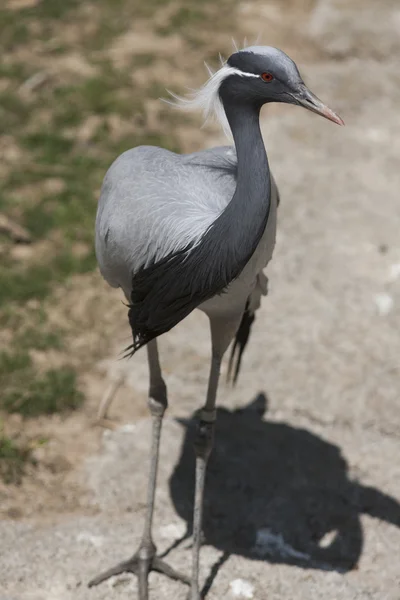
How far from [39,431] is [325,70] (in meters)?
5.78

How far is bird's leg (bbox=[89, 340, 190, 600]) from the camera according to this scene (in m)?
4.66

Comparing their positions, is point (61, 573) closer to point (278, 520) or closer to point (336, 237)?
point (278, 520)

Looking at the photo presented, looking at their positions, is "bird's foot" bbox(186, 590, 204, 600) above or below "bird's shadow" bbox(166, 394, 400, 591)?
above

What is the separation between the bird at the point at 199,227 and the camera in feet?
12.5

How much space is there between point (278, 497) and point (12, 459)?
1586 millimetres

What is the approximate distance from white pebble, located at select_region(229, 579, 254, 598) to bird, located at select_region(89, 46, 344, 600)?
7.6 inches

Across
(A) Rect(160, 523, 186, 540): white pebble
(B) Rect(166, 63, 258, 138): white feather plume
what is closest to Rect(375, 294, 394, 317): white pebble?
(A) Rect(160, 523, 186, 540): white pebble

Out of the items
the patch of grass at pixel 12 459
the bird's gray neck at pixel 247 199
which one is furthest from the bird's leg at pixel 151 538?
the bird's gray neck at pixel 247 199

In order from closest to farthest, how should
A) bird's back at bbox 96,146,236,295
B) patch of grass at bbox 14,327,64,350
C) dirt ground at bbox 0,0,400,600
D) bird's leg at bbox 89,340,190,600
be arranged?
1. bird's back at bbox 96,146,236,295
2. bird's leg at bbox 89,340,190,600
3. dirt ground at bbox 0,0,400,600
4. patch of grass at bbox 14,327,64,350

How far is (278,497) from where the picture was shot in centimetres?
532

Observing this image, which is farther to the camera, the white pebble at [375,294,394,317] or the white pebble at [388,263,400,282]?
the white pebble at [388,263,400,282]

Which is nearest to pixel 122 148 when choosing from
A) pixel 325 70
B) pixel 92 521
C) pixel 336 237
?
pixel 336 237

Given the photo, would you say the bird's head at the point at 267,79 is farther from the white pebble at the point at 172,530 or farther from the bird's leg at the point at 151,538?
the white pebble at the point at 172,530

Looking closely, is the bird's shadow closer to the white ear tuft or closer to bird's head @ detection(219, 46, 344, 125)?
the white ear tuft
